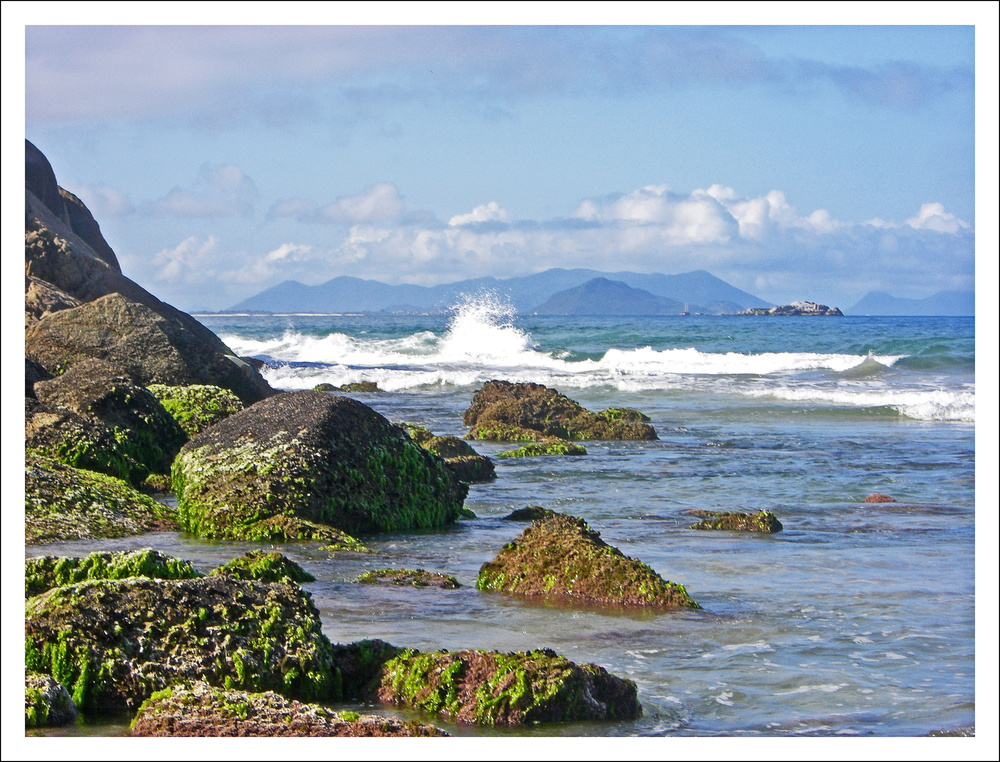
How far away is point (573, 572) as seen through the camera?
6.29 m

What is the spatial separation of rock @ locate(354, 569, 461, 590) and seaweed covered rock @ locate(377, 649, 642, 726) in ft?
6.04

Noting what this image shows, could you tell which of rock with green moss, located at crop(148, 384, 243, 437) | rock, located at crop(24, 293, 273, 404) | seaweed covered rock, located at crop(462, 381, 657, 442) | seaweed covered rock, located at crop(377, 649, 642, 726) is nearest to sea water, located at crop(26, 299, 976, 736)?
seaweed covered rock, located at crop(377, 649, 642, 726)

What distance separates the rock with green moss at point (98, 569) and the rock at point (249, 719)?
1133 mm

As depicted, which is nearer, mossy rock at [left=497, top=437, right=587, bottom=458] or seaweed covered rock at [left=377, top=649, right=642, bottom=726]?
seaweed covered rock at [left=377, top=649, right=642, bottom=726]

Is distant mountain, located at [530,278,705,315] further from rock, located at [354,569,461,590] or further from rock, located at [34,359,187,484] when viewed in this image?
rock, located at [354,569,461,590]

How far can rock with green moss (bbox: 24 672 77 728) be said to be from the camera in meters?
4.26

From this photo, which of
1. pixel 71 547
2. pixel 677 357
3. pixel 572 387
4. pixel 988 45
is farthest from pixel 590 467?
pixel 677 357

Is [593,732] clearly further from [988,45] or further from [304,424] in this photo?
[304,424]

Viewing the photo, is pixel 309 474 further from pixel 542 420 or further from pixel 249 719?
pixel 542 420

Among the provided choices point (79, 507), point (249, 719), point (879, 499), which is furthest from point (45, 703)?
point (879, 499)

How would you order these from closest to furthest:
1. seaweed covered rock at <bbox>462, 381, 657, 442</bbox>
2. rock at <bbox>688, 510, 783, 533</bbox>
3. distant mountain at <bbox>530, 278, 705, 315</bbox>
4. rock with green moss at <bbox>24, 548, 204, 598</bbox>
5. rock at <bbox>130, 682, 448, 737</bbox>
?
1. rock at <bbox>130, 682, 448, 737</bbox>
2. rock with green moss at <bbox>24, 548, 204, 598</bbox>
3. rock at <bbox>688, 510, 783, 533</bbox>
4. seaweed covered rock at <bbox>462, 381, 657, 442</bbox>
5. distant mountain at <bbox>530, 278, 705, 315</bbox>

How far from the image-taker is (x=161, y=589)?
4.66 meters

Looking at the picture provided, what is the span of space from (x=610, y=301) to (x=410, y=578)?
7596 centimetres

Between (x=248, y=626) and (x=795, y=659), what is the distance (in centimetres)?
251
